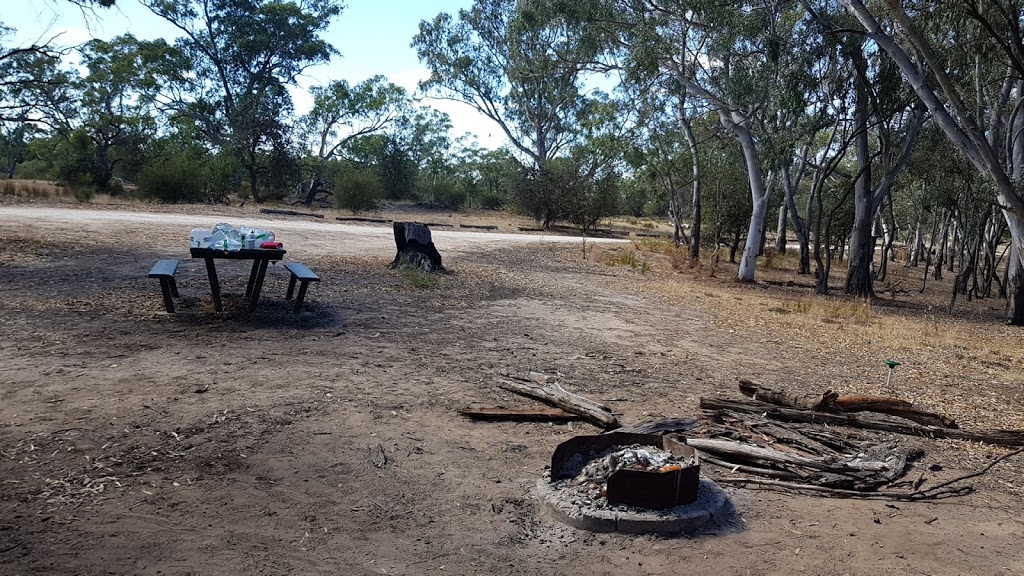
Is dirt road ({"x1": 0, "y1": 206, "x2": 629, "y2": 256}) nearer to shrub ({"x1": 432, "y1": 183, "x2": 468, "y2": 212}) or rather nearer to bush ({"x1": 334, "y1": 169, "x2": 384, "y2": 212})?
bush ({"x1": 334, "y1": 169, "x2": 384, "y2": 212})

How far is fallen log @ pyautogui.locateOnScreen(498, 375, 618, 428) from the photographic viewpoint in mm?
5680

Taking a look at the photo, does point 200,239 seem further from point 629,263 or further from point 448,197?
point 448,197

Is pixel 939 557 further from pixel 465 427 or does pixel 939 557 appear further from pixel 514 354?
pixel 514 354

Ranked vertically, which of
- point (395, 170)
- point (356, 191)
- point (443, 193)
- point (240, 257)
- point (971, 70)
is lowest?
point (240, 257)

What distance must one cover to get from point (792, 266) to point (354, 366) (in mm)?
24275

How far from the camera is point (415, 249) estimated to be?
13922 millimetres

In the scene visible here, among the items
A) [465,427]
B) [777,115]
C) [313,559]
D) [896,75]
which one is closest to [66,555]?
[313,559]

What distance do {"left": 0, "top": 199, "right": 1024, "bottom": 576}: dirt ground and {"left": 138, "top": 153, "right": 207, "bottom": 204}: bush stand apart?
17301 millimetres

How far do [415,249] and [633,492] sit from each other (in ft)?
33.6

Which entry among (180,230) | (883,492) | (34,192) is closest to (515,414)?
(883,492)

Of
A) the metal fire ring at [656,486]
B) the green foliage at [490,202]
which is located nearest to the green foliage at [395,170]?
the green foliage at [490,202]

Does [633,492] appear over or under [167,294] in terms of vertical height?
under

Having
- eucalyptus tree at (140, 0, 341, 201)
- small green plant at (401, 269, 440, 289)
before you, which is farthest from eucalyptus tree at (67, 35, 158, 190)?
small green plant at (401, 269, 440, 289)

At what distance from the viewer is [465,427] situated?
5.49m
